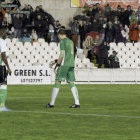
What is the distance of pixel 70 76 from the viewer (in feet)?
59.5

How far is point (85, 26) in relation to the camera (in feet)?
126

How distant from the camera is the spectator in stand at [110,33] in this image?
38812 mm

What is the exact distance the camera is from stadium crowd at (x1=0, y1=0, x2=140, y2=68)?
37.7 m

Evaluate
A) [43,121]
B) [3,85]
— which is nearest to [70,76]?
[3,85]

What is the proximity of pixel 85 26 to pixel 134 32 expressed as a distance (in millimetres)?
3680

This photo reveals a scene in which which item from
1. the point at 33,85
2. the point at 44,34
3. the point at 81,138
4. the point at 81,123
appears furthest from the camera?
the point at 44,34

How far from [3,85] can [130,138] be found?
598cm

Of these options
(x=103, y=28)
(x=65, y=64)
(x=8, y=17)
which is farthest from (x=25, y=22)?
(x=65, y=64)

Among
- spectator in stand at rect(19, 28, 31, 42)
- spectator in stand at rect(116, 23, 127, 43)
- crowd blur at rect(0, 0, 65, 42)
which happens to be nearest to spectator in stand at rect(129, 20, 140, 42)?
spectator in stand at rect(116, 23, 127, 43)

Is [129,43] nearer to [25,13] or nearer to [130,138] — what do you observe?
[25,13]

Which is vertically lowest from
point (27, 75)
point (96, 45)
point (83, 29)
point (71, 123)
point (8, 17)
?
point (27, 75)

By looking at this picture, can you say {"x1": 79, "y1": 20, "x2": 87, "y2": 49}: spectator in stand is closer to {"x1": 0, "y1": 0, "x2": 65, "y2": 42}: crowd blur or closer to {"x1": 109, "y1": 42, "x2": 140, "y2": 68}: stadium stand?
{"x1": 0, "y1": 0, "x2": 65, "y2": 42}: crowd blur

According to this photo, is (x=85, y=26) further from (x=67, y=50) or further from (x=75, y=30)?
(x=67, y=50)

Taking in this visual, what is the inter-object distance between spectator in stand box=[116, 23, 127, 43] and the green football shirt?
70.8 feet
